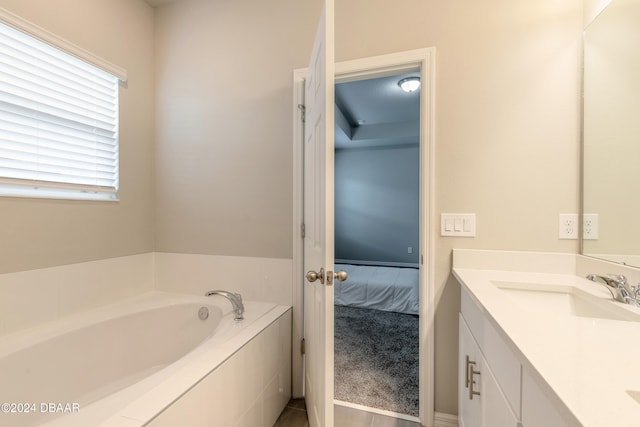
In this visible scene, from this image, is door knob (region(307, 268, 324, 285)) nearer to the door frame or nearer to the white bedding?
the door frame

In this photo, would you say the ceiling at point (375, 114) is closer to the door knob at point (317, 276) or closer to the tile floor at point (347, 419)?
the door knob at point (317, 276)

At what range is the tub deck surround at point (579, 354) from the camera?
1.34ft

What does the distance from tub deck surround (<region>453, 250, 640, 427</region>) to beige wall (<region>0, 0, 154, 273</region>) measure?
209 centimetres

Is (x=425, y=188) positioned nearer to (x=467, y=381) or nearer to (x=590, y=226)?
(x=590, y=226)

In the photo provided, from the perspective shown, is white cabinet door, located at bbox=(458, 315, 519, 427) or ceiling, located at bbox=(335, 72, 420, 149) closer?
white cabinet door, located at bbox=(458, 315, 519, 427)

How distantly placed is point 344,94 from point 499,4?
2028mm

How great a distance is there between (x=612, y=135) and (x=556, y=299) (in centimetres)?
74

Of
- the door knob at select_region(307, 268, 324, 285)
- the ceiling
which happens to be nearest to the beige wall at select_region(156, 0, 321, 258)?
the door knob at select_region(307, 268, 324, 285)

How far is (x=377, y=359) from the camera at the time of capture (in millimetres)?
2156

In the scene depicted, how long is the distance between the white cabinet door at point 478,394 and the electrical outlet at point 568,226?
0.65 m

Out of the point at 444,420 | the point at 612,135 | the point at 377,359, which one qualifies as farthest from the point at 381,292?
the point at 612,135

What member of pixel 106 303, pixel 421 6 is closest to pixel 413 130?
pixel 421 6

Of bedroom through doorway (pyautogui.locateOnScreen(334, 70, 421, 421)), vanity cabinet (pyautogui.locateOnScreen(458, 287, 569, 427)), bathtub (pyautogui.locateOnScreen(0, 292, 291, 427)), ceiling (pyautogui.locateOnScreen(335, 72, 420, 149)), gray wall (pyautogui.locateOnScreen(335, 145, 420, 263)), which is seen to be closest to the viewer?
vanity cabinet (pyautogui.locateOnScreen(458, 287, 569, 427))

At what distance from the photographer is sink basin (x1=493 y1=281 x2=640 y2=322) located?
97 centimetres
